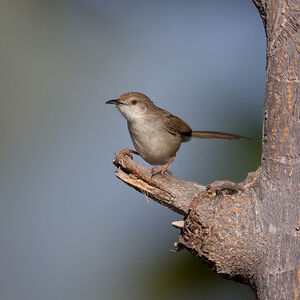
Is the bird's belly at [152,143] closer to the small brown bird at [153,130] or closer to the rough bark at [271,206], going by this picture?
the small brown bird at [153,130]

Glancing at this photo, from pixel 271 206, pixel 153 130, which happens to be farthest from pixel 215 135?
pixel 271 206

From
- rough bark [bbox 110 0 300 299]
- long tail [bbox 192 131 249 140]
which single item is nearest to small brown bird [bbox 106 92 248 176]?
long tail [bbox 192 131 249 140]

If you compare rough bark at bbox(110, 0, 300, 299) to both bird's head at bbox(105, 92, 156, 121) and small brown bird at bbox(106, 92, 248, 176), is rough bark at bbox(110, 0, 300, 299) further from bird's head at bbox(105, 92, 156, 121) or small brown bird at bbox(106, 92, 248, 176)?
bird's head at bbox(105, 92, 156, 121)

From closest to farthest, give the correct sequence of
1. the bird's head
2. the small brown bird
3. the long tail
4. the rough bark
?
the rough bark
the long tail
the small brown bird
the bird's head

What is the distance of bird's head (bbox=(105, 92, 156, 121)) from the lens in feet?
19.5

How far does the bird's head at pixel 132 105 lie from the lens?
595cm

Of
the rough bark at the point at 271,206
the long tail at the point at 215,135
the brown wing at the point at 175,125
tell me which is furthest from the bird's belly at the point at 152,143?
the rough bark at the point at 271,206

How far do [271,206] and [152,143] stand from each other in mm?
2516

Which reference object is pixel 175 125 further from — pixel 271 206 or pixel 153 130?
pixel 271 206

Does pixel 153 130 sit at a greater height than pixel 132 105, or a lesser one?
lesser

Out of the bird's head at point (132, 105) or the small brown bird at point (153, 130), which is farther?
the bird's head at point (132, 105)

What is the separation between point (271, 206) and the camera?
3.44 meters

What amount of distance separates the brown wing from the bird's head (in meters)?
0.27

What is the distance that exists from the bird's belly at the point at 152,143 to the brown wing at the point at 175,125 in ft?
0.38
